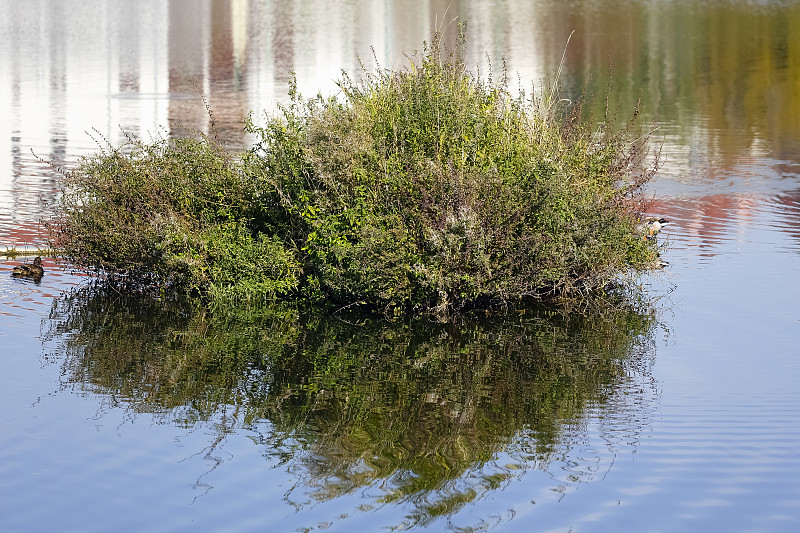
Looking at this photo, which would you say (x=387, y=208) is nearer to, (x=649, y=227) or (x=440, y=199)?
(x=440, y=199)

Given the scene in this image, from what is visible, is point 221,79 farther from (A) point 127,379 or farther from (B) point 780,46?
(A) point 127,379

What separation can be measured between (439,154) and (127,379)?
16.3 feet

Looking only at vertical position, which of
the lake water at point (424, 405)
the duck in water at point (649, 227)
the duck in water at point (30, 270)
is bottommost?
the lake water at point (424, 405)

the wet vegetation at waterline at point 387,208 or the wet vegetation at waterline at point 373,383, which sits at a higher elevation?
the wet vegetation at waterline at point 387,208

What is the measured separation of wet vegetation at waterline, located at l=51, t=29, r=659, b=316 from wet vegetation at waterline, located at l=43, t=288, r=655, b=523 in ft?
1.71

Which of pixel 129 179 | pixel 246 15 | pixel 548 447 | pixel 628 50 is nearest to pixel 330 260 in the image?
pixel 129 179

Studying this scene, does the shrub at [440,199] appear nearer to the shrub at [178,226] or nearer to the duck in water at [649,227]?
the duck in water at [649,227]

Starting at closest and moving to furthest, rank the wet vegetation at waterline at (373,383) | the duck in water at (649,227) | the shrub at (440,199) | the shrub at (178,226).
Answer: the wet vegetation at waterline at (373,383)
the shrub at (440,199)
the shrub at (178,226)
the duck in water at (649,227)

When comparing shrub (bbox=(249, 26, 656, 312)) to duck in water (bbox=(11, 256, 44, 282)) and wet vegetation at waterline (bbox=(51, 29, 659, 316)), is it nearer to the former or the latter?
wet vegetation at waterline (bbox=(51, 29, 659, 316))

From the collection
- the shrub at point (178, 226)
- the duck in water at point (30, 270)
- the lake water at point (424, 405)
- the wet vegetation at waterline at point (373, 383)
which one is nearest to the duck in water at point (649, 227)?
the lake water at point (424, 405)

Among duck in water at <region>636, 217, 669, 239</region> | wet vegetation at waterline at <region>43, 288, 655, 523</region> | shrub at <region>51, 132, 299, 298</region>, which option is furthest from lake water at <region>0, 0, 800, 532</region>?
shrub at <region>51, 132, 299, 298</region>

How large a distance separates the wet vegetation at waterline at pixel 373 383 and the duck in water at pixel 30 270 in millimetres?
855

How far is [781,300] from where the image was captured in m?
15.4

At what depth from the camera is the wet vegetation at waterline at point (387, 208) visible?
46.7 feet
